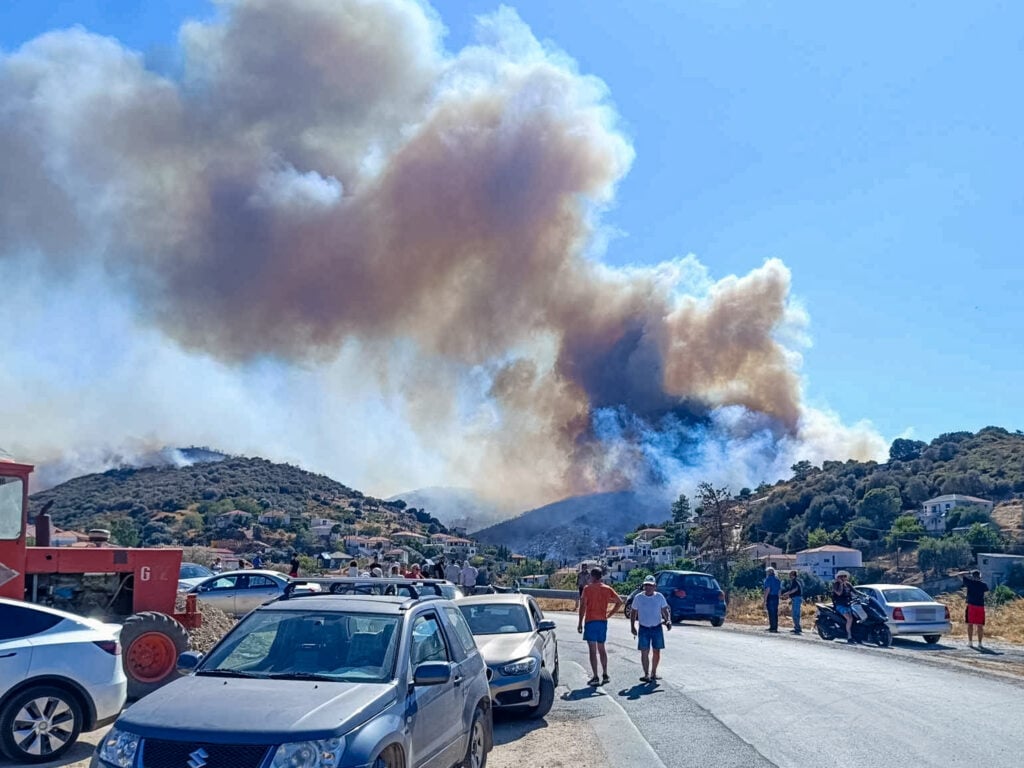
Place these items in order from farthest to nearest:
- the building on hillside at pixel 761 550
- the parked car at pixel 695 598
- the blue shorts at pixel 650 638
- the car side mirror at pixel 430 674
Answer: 1. the building on hillside at pixel 761 550
2. the parked car at pixel 695 598
3. the blue shorts at pixel 650 638
4. the car side mirror at pixel 430 674

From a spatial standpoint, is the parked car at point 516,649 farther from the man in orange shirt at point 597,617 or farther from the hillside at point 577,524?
the hillside at point 577,524

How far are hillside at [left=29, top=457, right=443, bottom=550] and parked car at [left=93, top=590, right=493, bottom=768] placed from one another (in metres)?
44.8

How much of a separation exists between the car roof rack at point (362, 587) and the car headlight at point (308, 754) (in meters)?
2.00

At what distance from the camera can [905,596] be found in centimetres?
2002

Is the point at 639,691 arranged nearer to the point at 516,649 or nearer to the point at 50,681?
the point at 516,649

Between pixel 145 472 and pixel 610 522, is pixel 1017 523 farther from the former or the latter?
pixel 145 472

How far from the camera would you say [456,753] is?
671 centimetres

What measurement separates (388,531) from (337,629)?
6787 cm

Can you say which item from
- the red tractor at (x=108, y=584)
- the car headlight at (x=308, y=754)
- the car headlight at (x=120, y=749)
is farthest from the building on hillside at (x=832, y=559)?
the car headlight at (x=120, y=749)

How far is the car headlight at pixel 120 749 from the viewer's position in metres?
4.94

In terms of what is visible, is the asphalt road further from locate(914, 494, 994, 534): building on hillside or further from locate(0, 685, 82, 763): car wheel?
locate(914, 494, 994, 534): building on hillside

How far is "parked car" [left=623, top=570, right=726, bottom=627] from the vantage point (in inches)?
969

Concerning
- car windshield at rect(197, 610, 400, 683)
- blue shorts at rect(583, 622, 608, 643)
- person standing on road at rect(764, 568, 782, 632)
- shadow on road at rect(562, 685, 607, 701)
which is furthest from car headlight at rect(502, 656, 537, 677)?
person standing on road at rect(764, 568, 782, 632)

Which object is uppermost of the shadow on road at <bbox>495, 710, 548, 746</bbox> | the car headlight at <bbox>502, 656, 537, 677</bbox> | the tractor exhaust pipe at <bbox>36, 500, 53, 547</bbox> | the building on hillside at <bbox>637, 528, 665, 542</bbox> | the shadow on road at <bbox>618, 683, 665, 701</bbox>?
the building on hillside at <bbox>637, 528, 665, 542</bbox>
